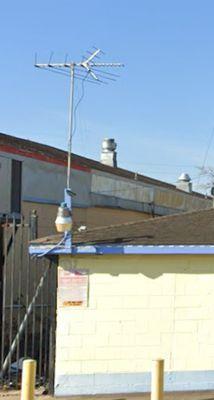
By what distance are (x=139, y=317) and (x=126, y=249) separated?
1.06m

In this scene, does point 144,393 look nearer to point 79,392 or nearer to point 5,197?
point 79,392

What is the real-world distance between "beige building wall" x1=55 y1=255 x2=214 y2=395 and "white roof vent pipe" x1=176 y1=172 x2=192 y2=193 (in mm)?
31601

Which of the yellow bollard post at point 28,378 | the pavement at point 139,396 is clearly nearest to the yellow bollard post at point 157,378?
the yellow bollard post at point 28,378

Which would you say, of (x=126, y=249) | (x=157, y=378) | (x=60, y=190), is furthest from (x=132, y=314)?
(x=60, y=190)

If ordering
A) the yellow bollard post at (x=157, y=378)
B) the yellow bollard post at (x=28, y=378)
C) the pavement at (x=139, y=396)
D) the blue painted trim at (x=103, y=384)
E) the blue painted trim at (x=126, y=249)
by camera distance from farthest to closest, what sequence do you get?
the blue painted trim at (x=103, y=384)
the blue painted trim at (x=126, y=249)
the pavement at (x=139, y=396)
the yellow bollard post at (x=157, y=378)
the yellow bollard post at (x=28, y=378)

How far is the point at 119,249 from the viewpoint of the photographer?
949cm

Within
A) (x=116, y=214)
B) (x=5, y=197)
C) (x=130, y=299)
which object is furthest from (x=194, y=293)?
(x=116, y=214)

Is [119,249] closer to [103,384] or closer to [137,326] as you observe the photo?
[137,326]

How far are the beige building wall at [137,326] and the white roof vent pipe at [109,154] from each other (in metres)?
24.8

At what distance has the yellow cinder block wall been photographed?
959cm

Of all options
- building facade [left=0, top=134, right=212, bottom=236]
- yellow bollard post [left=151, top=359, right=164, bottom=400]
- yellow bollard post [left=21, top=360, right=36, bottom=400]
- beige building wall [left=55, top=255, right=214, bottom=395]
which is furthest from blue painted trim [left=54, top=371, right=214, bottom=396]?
building facade [left=0, top=134, right=212, bottom=236]

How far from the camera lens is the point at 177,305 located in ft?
32.0

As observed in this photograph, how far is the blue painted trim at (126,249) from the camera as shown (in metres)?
9.42

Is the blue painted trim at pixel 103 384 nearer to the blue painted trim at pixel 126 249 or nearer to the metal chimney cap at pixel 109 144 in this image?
the blue painted trim at pixel 126 249
